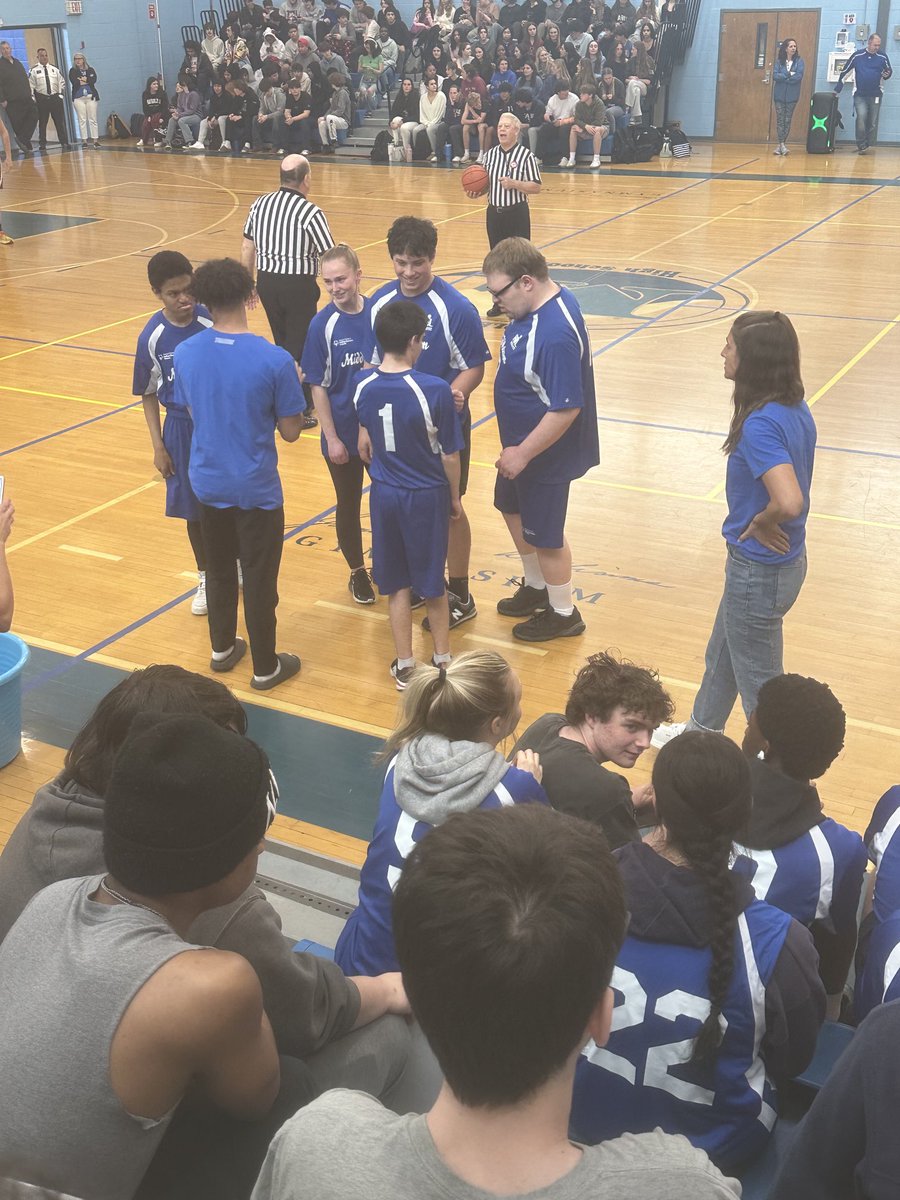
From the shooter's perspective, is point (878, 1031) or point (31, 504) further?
point (31, 504)

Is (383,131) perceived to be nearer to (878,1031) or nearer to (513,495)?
(513,495)

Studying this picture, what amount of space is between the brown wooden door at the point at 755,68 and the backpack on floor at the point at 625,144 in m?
2.78

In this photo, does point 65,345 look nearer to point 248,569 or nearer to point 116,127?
point 248,569

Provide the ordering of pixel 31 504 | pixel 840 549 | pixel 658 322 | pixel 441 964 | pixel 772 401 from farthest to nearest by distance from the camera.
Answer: pixel 658 322 < pixel 31 504 < pixel 840 549 < pixel 772 401 < pixel 441 964

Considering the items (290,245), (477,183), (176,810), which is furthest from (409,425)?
(477,183)

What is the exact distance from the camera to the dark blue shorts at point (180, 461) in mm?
5059

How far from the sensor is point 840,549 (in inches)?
236

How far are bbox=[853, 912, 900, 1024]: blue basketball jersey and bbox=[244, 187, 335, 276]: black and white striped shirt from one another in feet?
19.4

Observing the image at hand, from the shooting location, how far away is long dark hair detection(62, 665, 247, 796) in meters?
2.31

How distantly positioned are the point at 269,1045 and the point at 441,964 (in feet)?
2.33

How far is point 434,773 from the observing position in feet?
8.25

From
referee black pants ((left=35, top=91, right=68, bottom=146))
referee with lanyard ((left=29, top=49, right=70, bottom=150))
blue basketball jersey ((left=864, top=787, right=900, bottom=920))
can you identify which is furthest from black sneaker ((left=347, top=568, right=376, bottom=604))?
referee black pants ((left=35, top=91, right=68, bottom=146))

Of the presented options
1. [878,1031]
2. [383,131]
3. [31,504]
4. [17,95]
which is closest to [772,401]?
[878,1031]

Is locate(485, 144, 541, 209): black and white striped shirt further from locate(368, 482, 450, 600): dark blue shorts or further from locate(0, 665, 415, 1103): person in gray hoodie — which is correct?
locate(0, 665, 415, 1103): person in gray hoodie
